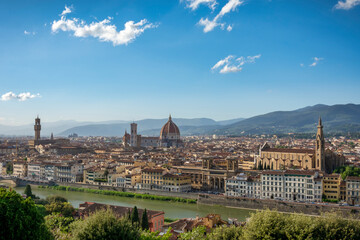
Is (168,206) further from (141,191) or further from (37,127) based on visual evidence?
(37,127)

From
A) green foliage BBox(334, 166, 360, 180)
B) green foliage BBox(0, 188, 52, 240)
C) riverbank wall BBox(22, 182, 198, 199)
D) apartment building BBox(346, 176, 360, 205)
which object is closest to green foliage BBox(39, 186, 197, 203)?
riverbank wall BBox(22, 182, 198, 199)

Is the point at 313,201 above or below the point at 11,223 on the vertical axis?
below

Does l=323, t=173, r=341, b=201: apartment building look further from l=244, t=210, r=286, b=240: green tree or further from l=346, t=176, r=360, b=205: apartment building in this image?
l=244, t=210, r=286, b=240: green tree

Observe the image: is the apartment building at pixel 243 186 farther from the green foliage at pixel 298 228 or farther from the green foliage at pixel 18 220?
the green foliage at pixel 18 220

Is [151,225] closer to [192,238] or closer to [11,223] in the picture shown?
[192,238]

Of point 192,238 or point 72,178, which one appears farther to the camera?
A: point 72,178

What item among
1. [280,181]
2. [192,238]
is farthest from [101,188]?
[192,238]
